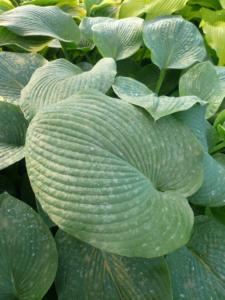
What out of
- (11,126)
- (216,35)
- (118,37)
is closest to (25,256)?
(11,126)

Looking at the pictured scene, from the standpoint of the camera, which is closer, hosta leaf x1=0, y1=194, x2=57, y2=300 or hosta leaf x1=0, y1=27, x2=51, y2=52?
hosta leaf x1=0, y1=194, x2=57, y2=300

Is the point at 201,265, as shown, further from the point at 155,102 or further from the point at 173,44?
the point at 173,44

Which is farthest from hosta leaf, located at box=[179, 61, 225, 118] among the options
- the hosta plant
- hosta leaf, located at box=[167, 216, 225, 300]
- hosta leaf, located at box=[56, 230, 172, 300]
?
hosta leaf, located at box=[56, 230, 172, 300]

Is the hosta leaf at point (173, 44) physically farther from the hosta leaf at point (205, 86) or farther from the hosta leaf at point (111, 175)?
the hosta leaf at point (111, 175)

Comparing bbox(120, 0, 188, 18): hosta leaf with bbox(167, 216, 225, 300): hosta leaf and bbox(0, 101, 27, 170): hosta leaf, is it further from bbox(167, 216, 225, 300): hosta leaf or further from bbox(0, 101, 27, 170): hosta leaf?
bbox(167, 216, 225, 300): hosta leaf

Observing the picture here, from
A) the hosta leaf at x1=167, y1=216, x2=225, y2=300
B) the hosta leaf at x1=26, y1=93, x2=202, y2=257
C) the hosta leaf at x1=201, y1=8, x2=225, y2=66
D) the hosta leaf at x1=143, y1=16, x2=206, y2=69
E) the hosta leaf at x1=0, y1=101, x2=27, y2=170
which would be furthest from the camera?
the hosta leaf at x1=201, y1=8, x2=225, y2=66

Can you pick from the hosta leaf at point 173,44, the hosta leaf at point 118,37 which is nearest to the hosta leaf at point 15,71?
the hosta leaf at point 118,37

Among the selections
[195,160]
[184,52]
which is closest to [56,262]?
[195,160]

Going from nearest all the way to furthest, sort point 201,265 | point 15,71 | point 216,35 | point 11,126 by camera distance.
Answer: point 201,265 < point 11,126 < point 15,71 < point 216,35
